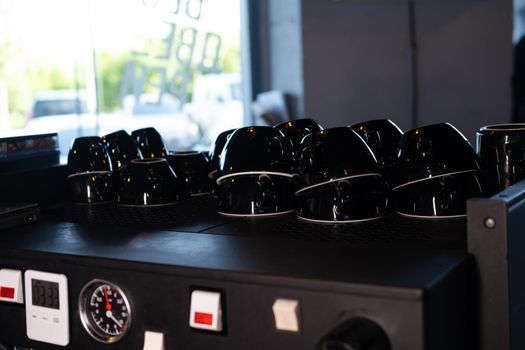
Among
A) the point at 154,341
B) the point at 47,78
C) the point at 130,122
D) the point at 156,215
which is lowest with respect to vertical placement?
the point at 154,341

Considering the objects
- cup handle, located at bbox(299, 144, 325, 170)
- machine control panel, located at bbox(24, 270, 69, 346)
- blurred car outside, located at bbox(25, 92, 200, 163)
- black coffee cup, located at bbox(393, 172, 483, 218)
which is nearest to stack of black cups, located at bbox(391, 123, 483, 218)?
black coffee cup, located at bbox(393, 172, 483, 218)

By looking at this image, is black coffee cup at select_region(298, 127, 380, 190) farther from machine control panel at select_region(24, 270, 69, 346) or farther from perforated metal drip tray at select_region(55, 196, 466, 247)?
machine control panel at select_region(24, 270, 69, 346)

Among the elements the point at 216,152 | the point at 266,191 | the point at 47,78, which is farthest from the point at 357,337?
the point at 47,78

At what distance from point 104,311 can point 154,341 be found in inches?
3.2

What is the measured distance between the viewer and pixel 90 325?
0.85 meters

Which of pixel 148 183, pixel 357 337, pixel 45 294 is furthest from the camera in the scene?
pixel 148 183

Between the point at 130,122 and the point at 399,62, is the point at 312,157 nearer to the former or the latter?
the point at 130,122

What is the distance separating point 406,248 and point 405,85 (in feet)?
8.52

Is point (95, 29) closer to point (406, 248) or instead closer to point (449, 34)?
point (449, 34)

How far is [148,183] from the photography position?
43.6 inches

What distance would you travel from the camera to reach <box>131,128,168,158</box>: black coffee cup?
125 centimetres

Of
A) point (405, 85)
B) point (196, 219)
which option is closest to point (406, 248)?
point (196, 219)

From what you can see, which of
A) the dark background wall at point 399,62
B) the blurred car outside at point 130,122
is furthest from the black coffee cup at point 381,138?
the dark background wall at point 399,62

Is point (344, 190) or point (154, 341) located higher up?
point (344, 190)
